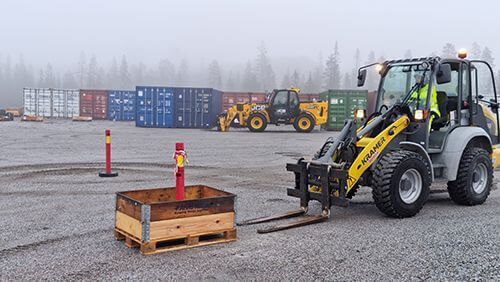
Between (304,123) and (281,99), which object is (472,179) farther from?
(304,123)

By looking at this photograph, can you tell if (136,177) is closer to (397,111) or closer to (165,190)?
(165,190)

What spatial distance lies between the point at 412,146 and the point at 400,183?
2.36ft

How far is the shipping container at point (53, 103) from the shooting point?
4966 centimetres

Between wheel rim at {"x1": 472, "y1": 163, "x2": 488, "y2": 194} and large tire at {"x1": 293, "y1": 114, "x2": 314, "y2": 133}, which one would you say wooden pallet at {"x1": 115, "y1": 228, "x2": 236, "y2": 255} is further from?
large tire at {"x1": 293, "y1": 114, "x2": 314, "y2": 133}

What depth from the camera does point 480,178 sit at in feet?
28.9

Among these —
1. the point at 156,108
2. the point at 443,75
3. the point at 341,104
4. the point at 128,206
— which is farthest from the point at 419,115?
the point at 156,108

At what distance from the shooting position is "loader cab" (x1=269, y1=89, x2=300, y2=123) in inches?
1195

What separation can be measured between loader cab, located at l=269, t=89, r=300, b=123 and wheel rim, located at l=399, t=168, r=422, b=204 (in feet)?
74.8

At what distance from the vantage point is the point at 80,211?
7.79m

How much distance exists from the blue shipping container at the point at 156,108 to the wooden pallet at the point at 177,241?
31.2 metres

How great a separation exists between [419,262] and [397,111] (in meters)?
3.36

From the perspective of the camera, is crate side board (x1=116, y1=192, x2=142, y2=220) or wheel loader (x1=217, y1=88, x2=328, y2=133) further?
wheel loader (x1=217, y1=88, x2=328, y2=133)

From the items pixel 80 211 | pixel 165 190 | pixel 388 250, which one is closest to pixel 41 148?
pixel 80 211

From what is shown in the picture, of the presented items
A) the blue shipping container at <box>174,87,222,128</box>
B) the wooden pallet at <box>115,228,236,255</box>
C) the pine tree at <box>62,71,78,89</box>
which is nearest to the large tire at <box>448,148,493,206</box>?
the wooden pallet at <box>115,228,236,255</box>
